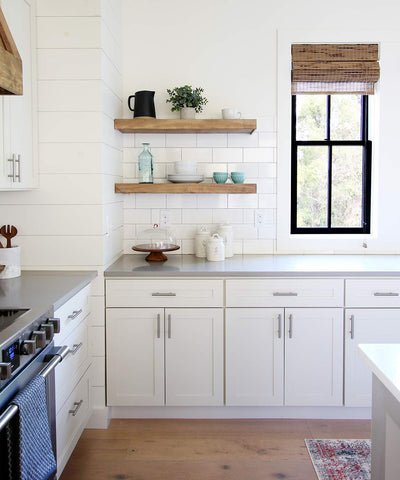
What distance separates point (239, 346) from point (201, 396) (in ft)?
1.27

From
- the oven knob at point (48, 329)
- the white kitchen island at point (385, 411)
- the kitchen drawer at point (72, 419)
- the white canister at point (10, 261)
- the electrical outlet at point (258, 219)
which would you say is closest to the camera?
the white kitchen island at point (385, 411)

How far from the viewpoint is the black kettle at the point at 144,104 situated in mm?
3672

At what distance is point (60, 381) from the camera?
8.58 ft

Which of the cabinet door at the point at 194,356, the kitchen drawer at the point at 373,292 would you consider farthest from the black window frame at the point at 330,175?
the cabinet door at the point at 194,356

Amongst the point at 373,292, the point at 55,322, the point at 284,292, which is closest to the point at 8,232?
the point at 55,322

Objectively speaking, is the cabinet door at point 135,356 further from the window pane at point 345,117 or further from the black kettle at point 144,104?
the window pane at point 345,117

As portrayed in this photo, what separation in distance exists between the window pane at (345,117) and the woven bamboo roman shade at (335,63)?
17cm

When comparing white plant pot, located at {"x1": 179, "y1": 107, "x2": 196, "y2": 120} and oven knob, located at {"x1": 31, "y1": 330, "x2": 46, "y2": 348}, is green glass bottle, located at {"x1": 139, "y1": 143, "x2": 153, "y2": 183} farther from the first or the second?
oven knob, located at {"x1": 31, "y1": 330, "x2": 46, "y2": 348}

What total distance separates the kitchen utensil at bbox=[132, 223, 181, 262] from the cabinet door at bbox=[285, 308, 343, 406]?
91 centimetres

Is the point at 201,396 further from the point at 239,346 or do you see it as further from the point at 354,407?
the point at 354,407

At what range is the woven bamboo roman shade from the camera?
12.8 ft

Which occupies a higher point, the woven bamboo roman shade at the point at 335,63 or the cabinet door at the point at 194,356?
the woven bamboo roman shade at the point at 335,63

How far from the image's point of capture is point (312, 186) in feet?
13.5

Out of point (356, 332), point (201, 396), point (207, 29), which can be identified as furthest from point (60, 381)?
point (207, 29)
